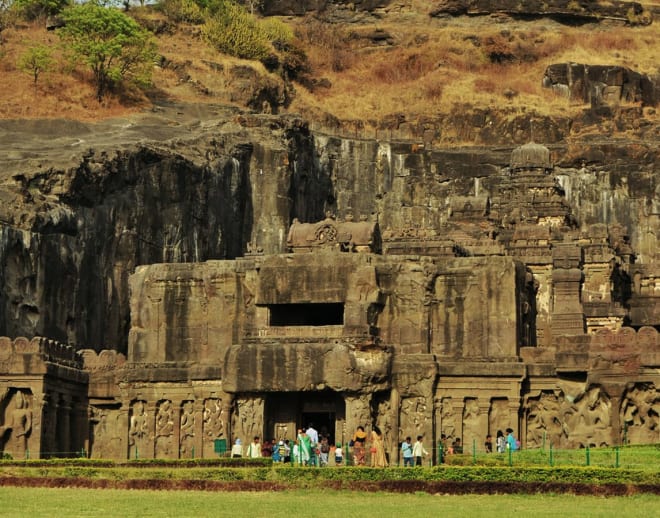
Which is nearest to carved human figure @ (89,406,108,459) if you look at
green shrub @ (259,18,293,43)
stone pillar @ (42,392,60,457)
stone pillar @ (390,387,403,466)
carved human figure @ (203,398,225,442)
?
stone pillar @ (42,392,60,457)

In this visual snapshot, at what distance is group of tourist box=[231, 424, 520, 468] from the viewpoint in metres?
52.2

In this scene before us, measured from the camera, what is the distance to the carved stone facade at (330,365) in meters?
59.5

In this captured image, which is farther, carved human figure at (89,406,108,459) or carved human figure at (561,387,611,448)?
carved human figure at (89,406,108,459)

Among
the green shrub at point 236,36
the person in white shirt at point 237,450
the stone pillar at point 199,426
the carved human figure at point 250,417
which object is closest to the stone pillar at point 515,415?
the carved human figure at point 250,417

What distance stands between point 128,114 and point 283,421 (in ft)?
136

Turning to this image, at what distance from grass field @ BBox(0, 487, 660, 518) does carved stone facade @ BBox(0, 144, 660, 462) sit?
654 inches

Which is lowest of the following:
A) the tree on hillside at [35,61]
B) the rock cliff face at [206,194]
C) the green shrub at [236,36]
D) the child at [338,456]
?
the child at [338,456]

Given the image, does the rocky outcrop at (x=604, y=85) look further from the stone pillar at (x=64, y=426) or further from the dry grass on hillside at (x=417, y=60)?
the stone pillar at (x=64, y=426)

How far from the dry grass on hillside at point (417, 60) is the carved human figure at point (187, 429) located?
44825mm

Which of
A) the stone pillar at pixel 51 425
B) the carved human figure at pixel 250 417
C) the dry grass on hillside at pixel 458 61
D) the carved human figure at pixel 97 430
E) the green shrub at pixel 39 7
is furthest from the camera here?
the dry grass on hillside at pixel 458 61

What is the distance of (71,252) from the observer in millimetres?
77750

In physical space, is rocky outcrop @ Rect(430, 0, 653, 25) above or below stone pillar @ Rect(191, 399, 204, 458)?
above

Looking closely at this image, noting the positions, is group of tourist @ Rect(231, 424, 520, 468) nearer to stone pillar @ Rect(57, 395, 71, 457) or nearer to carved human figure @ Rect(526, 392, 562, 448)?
carved human figure @ Rect(526, 392, 562, 448)

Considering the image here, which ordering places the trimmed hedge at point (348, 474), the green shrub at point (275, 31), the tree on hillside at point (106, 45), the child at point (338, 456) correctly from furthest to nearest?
the green shrub at point (275, 31), the tree on hillside at point (106, 45), the child at point (338, 456), the trimmed hedge at point (348, 474)
